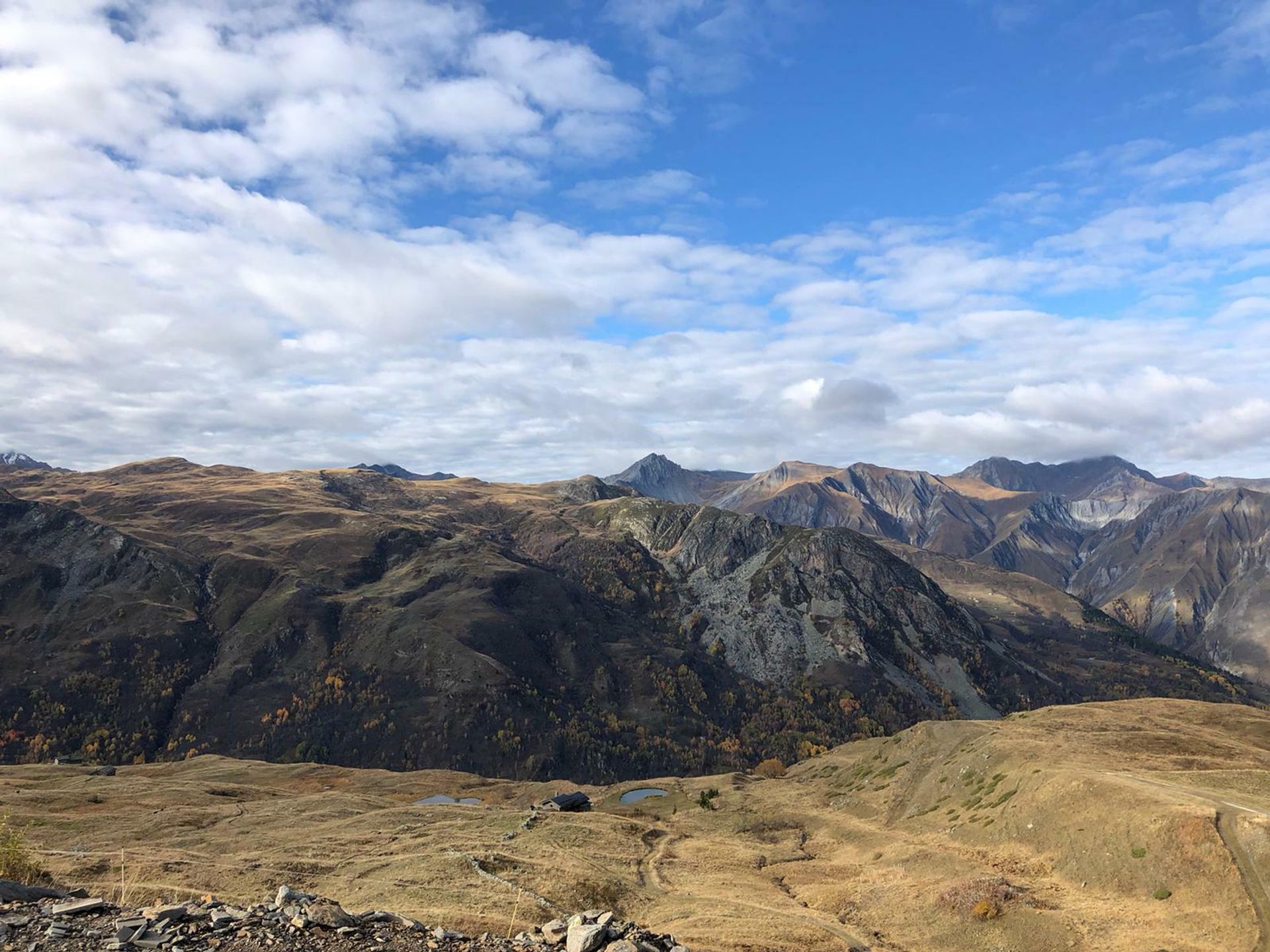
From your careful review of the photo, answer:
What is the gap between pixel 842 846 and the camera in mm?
70750

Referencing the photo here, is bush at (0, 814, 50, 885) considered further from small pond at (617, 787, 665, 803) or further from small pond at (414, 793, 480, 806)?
small pond at (414, 793, 480, 806)

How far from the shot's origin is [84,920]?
19.3m

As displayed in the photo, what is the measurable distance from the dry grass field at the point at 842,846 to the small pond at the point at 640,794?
891 centimetres

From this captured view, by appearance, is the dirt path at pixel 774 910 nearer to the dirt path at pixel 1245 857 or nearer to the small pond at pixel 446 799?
the dirt path at pixel 1245 857

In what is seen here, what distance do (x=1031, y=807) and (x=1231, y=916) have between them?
20.2 metres

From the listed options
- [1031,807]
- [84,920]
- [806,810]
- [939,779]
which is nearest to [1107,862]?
[1031,807]

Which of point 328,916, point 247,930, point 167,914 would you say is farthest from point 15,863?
point 328,916

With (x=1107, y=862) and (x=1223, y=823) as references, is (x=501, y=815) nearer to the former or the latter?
(x=1107, y=862)

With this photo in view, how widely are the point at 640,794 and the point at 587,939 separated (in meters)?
99.6

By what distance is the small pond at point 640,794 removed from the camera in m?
108

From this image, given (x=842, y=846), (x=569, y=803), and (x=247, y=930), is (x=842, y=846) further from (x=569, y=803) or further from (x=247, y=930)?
(x=247, y=930)

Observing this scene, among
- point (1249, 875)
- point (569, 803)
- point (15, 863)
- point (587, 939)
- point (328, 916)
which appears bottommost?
point (569, 803)

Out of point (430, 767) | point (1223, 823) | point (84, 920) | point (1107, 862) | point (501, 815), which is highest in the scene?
point (84, 920)

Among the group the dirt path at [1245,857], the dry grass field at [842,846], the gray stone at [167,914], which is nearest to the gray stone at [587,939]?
the gray stone at [167,914]
